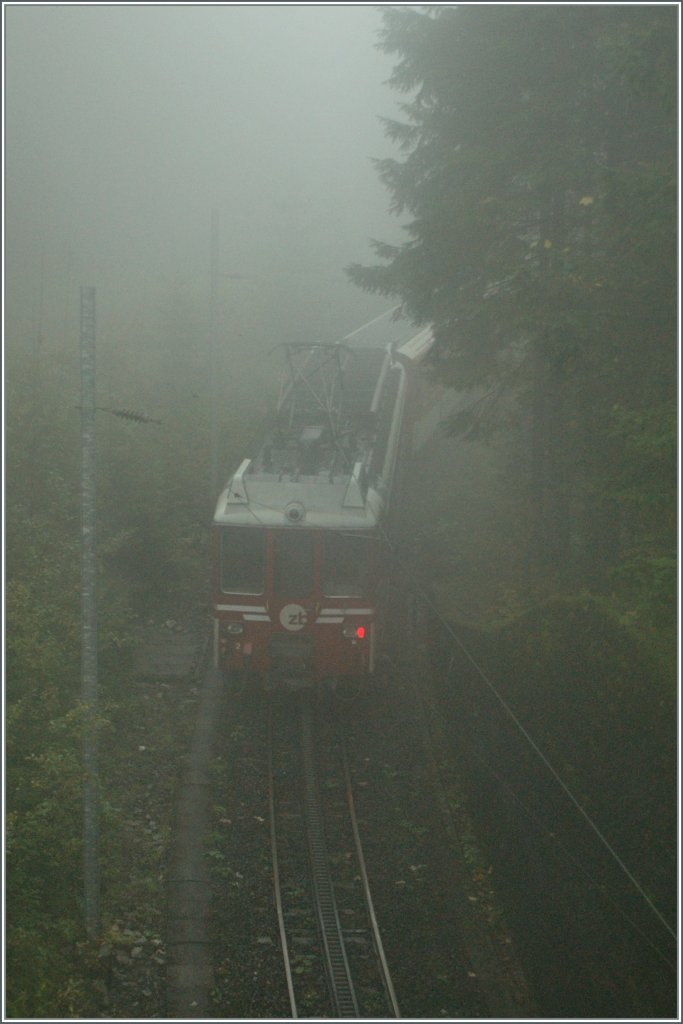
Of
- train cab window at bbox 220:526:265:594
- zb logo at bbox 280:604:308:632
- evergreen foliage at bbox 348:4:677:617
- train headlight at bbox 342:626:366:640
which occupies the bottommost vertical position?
train headlight at bbox 342:626:366:640

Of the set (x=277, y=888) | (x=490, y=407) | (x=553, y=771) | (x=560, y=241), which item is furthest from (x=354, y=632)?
(x=560, y=241)

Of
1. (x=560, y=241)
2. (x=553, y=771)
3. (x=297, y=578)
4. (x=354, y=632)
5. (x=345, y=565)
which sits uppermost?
(x=560, y=241)

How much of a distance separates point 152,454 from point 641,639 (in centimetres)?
1452

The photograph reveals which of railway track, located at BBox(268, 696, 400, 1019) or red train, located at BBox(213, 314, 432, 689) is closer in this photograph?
railway track, located at BBox(268, 696, 400, 1019)

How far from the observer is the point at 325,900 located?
9.48 metres

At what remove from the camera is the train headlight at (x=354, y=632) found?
12.8 metres

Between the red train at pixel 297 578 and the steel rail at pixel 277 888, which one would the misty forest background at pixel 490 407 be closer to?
the steel rail at pixel 277 888

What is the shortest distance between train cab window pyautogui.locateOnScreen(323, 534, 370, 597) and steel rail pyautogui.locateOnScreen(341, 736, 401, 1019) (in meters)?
2.13

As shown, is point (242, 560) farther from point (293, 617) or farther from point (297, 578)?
point (293, 617)

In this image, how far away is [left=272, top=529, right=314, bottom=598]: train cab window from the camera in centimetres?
1263

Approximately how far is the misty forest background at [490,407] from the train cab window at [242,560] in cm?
225

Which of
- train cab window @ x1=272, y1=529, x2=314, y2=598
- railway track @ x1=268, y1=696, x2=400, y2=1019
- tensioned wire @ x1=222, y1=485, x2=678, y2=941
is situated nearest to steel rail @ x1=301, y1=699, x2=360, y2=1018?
railway track @ x1=268, y1=696, x2=400, y2=1019

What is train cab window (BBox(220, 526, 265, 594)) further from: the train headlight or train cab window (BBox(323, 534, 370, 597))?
the train headlight

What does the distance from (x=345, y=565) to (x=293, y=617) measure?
38.8 inches
